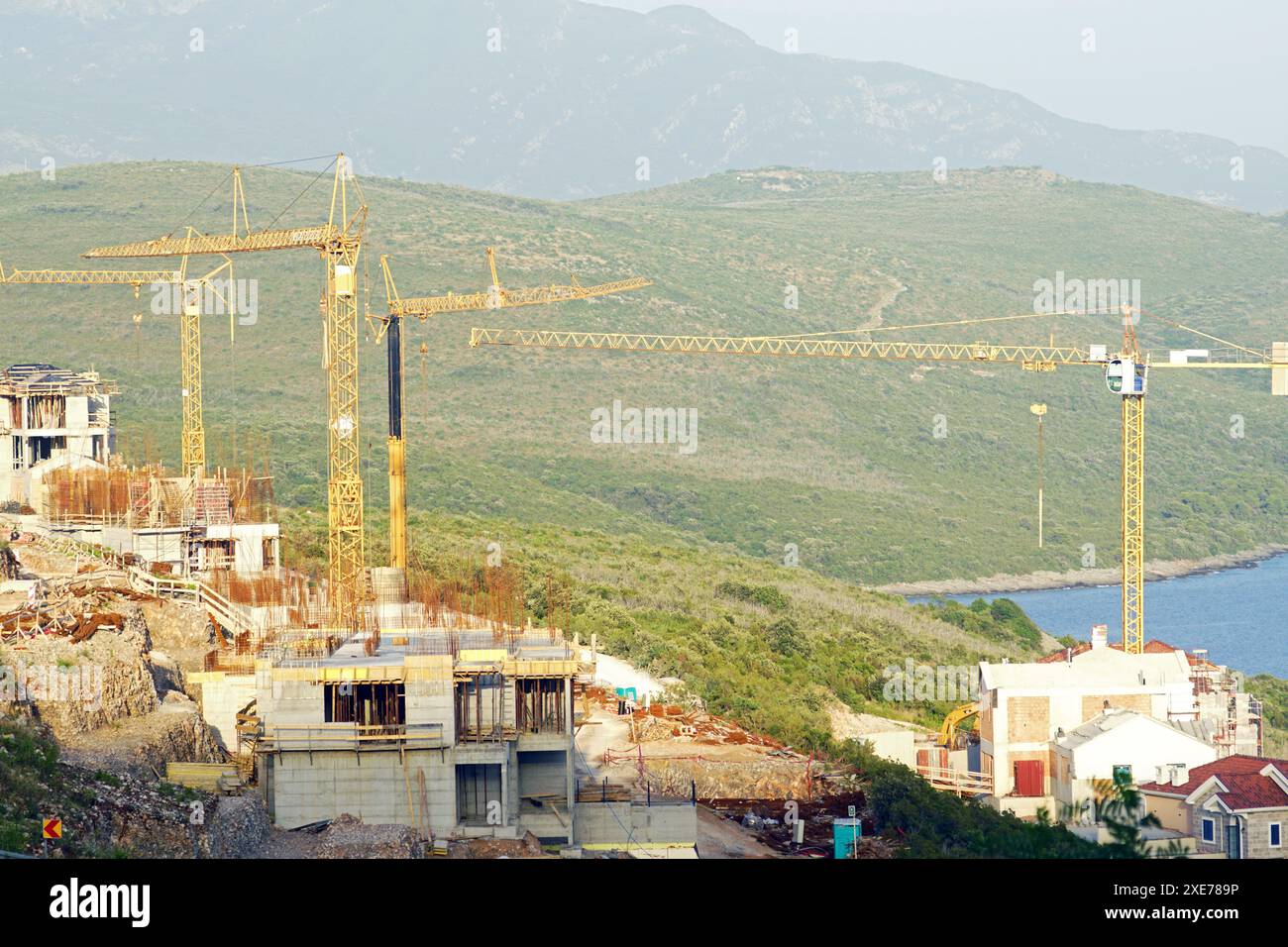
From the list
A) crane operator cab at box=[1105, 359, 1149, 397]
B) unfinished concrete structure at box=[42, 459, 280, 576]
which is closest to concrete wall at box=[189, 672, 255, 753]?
unfinished concrete structure at box=[42, 459, 280, 576]

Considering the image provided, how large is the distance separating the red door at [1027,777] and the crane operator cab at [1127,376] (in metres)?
18.5

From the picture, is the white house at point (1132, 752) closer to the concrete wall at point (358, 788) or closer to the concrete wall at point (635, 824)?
the concrete wall at point (635, 824)

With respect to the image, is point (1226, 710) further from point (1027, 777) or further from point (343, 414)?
point (343, 414)

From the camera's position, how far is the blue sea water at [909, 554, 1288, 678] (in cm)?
6288

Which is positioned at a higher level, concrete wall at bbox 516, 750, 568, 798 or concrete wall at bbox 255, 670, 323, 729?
concrete wall at bbox 255, 670, 323, 729

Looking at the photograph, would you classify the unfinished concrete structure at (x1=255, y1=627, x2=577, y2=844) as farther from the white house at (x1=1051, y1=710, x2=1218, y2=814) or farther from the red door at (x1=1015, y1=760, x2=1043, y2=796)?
the red door at (x1=1015, y1=760, x2=1043, y2=796)

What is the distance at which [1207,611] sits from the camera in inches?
2963

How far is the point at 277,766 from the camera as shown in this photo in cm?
1952

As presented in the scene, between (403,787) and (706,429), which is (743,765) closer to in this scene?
(403,787)

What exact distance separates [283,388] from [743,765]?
5809 centimetres

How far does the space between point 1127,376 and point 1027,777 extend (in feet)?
62.0

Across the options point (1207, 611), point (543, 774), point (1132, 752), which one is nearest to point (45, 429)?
point (543, 774)

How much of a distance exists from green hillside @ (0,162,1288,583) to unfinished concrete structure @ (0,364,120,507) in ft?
51.2

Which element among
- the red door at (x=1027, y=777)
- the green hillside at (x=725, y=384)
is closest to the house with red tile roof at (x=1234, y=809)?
the red door at (x=1027, y=777)
